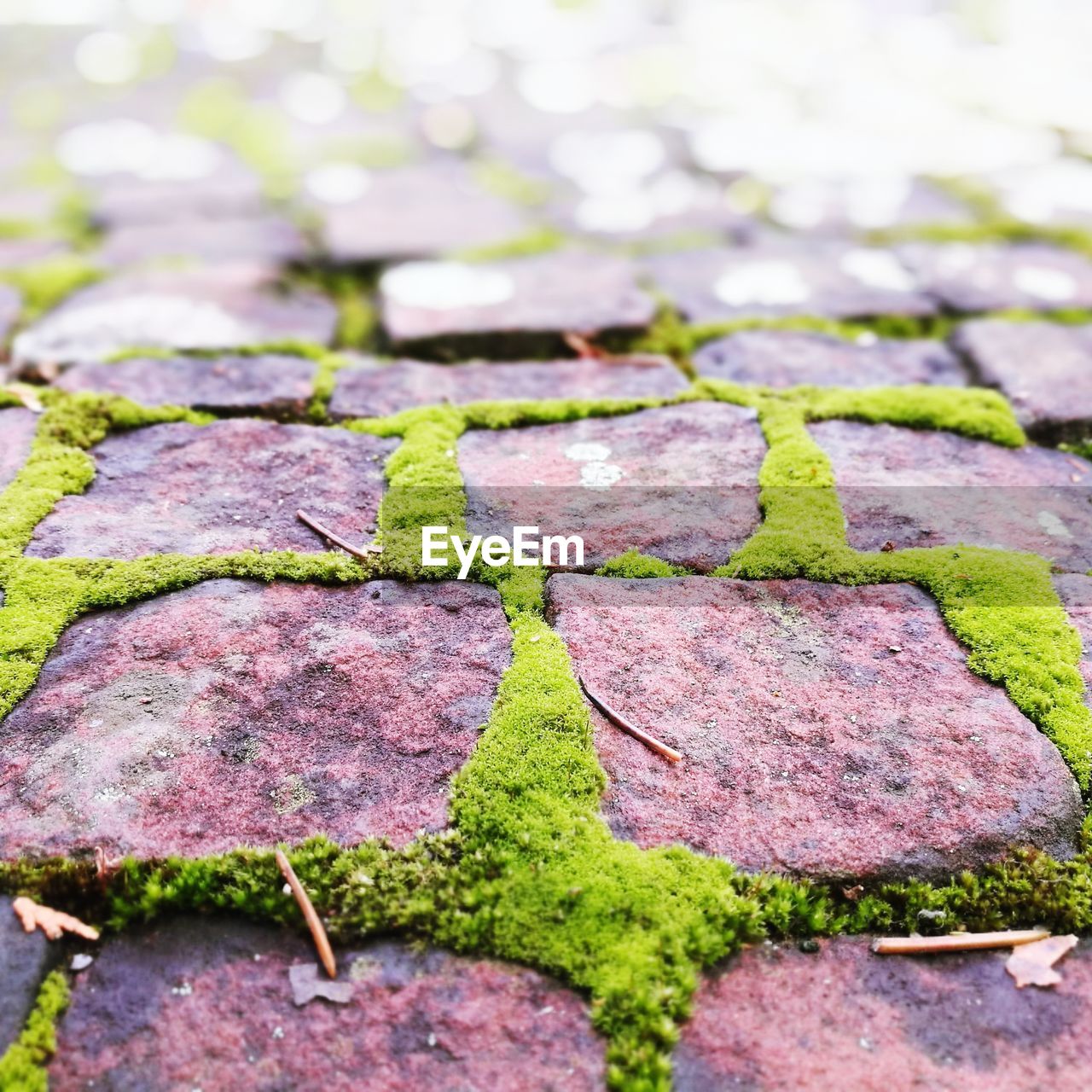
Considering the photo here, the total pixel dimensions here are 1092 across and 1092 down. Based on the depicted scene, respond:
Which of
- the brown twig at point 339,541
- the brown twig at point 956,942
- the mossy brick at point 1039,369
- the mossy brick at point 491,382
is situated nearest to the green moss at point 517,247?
the mossy brick at point 491,382

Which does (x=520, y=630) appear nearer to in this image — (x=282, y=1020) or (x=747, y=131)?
(x=282, y=1020)

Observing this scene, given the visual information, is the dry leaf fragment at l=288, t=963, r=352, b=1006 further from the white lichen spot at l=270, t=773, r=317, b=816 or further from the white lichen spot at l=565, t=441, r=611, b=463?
the white lichen spot at l=565, t=441, r=611, b=463

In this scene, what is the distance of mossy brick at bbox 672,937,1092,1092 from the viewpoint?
139 cm

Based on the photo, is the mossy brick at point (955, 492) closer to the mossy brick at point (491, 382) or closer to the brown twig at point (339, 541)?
the mossy brick at point (491, 382)

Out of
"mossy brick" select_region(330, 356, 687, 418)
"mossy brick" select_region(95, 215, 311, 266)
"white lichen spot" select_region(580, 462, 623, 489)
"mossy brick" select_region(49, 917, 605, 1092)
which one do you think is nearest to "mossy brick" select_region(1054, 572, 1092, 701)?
"white lichen spot" select_region(580, 462, 623, 489)

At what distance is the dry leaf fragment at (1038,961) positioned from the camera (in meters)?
1.52

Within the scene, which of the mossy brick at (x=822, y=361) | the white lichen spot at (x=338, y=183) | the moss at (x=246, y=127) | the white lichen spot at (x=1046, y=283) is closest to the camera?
the mossy brick at (x=822, y=361)

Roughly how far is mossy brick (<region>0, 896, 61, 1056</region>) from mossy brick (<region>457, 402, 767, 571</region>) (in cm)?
127

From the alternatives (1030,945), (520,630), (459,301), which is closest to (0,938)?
(520,630)

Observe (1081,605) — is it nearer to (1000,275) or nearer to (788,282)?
(788,282)

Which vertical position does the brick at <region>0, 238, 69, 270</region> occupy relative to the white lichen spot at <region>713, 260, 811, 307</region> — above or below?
above

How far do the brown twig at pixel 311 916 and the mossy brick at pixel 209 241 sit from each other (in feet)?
9.33

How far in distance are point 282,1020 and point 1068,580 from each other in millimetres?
1970

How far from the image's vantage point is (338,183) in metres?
4.66
